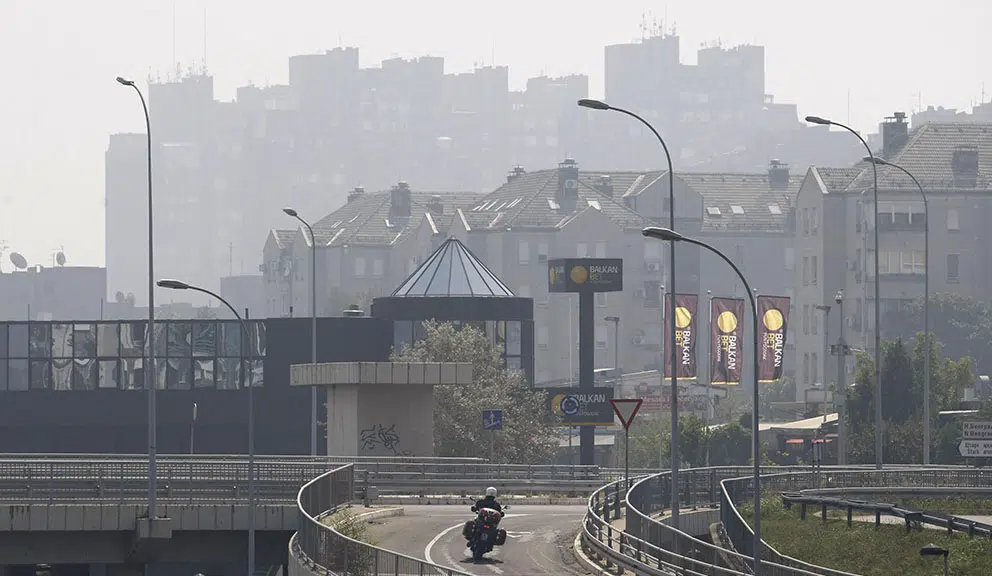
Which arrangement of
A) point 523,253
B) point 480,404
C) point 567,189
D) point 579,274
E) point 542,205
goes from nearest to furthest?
1. point 480,404
2. point 579,274
3. point 523,253
4. point 542,205
5. point 567,189

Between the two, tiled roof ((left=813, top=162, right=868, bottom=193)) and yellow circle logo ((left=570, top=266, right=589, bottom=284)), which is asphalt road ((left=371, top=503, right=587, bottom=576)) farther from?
tiled roof ((left=813, top=162, right=868, bottom=193))

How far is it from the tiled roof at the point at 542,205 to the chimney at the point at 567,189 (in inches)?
16.3

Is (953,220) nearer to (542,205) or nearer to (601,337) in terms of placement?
(542,205)


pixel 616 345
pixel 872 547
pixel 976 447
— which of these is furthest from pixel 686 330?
pixel 872 547

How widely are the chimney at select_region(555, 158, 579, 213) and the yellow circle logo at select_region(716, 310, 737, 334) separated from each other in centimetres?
9858

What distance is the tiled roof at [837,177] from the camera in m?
146

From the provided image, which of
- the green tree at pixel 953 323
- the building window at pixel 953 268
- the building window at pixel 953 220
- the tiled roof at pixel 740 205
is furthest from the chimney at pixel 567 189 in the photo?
the building window at pixel 953 220

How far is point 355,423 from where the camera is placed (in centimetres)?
5694

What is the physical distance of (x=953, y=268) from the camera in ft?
488

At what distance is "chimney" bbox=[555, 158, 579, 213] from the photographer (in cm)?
18525

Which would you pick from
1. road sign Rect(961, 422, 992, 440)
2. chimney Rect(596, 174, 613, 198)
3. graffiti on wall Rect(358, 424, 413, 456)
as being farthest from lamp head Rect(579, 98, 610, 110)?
chimney Rect(596, 174, 613, 198)

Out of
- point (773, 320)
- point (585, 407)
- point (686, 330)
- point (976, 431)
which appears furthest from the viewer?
point (686, 330)

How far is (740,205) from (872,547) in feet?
512

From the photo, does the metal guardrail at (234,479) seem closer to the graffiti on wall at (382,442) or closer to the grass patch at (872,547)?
the graffiti on wall at (382,442)
